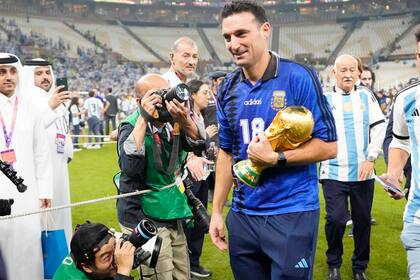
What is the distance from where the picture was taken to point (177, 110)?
9.21ft

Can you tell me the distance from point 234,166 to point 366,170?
251cm

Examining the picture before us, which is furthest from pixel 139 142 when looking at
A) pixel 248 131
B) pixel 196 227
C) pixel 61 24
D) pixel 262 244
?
pixel 61 24

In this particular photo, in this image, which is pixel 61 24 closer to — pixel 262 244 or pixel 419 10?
pixel 419 10

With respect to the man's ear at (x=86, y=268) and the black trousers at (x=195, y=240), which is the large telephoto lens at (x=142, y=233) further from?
the black trousers at (x=195, y=240)

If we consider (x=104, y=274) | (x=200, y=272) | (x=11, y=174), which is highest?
(x=11, y=174)

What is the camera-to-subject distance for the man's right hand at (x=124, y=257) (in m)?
2.73

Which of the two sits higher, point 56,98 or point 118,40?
point 118,40

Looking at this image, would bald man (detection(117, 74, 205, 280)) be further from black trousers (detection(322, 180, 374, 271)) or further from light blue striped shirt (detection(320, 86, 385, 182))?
light blue striped shirt (detection(320, 86, 385, 182))

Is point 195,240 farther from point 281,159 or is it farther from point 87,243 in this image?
point 281,159

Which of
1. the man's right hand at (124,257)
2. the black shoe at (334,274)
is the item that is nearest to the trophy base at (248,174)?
the man's right hand at (124,257)

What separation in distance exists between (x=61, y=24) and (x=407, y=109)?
49125 millimetres

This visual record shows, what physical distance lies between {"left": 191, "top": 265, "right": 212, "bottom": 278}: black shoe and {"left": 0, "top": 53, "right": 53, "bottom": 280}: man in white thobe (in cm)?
158

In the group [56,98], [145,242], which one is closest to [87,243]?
[145,242]

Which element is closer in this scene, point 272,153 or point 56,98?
point 272,153
